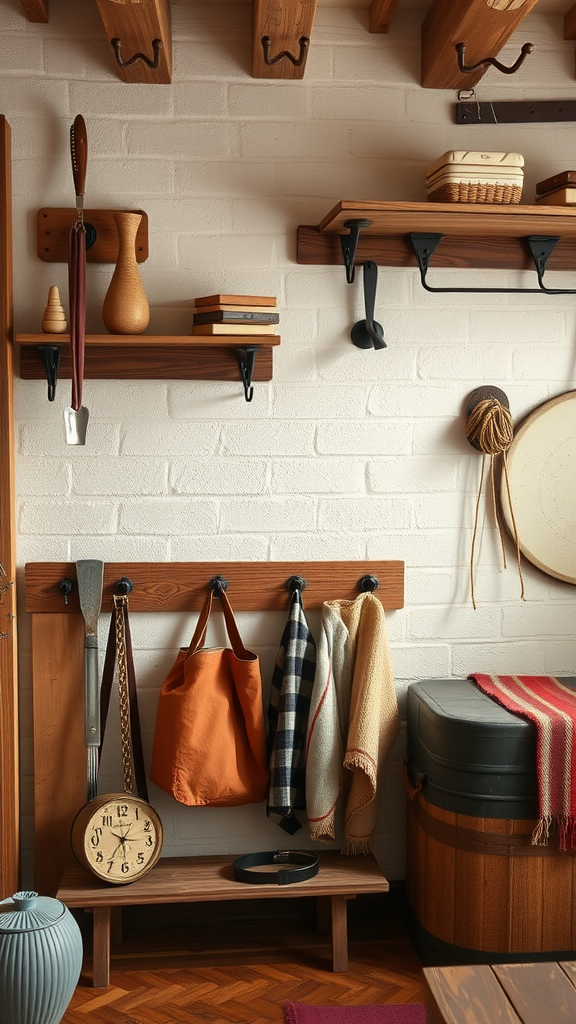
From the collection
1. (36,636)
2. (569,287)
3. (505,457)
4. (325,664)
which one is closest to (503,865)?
(325,664)

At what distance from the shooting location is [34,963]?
6.20ft

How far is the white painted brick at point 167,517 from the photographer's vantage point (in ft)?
7.87

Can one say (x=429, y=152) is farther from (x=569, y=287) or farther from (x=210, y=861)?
(x=210, y=861)

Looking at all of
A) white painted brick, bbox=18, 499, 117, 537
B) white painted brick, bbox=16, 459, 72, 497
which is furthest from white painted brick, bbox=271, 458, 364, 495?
white painted brick, bbox=16, 459, 72, 497

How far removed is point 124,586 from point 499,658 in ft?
3.29

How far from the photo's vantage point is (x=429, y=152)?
2418 millimetres

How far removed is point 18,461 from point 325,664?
0.91m

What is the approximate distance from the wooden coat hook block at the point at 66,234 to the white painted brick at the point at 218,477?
542mm

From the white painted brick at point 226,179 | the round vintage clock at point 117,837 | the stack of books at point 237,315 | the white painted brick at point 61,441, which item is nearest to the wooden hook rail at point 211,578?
the white painted brick at point 61,441

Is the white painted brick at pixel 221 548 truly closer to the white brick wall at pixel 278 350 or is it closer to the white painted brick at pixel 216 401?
the white brick wall at pixel 278 350

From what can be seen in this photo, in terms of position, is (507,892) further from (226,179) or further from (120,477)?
(226,179)

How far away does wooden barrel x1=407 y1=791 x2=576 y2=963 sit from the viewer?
210cm

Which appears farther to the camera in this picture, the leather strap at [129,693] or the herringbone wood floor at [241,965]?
the leather strap at [129,693]

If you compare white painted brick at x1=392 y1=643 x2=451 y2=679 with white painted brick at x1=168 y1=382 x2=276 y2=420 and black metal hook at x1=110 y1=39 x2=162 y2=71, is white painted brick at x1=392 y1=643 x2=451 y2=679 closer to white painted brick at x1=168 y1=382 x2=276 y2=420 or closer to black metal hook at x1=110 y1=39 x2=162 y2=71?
white painted brick at x1=168 y1=382 x2=276 y2=420
